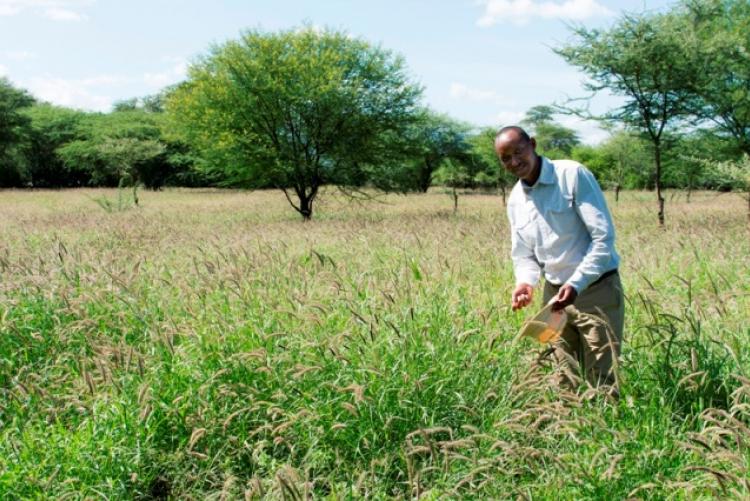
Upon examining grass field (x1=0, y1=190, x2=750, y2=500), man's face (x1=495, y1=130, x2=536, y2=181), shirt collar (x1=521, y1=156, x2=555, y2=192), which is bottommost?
grass field (x1=0, y1=190, x2=750, y2=500)

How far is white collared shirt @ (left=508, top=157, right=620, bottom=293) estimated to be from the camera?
3508mm

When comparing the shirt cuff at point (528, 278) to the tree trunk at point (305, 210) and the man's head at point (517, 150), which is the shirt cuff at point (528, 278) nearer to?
the man's head at point (517, 150)

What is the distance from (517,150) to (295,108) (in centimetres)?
1520

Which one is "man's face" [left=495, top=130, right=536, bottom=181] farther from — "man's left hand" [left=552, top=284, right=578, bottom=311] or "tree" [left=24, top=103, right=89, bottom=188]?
"tree" [left=24, top=103, right=89, bottom=188]

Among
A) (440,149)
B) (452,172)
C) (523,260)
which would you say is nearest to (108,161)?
(452,172)

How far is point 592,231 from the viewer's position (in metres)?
3.55

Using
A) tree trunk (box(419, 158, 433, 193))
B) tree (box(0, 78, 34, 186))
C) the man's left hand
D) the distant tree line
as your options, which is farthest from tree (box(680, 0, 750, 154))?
tree (box(0, 78, 34, 186))

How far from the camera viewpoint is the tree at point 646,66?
43.5ft

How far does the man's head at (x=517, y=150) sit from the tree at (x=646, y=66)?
10.7m

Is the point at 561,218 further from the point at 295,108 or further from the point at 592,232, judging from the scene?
the point at 295,108

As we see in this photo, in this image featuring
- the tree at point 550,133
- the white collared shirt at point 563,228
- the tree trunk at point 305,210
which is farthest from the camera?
the tree at point 550,133

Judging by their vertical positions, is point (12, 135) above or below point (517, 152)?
above

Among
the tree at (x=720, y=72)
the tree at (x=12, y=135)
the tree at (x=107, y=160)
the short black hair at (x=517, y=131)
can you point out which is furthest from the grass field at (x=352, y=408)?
the tree at (x=12, y=135)

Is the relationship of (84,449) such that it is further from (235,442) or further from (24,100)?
(24,100)
